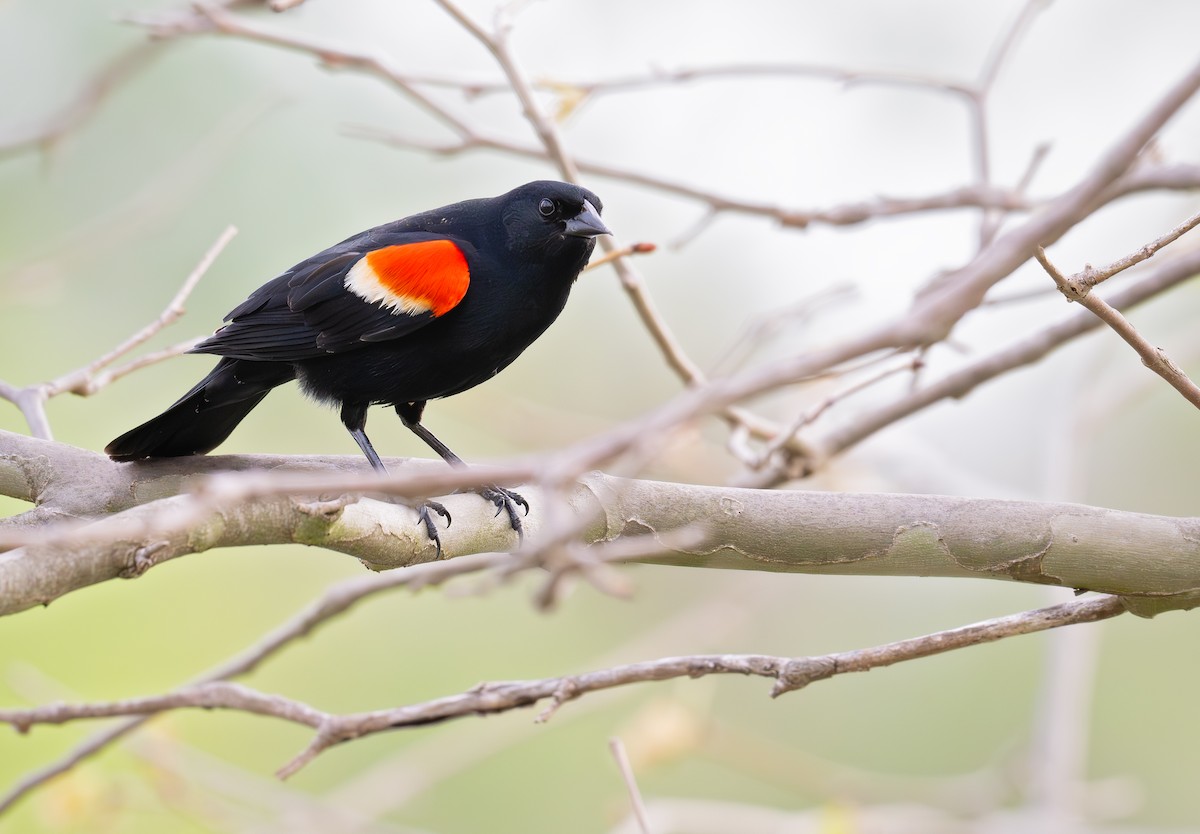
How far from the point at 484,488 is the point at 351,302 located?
79cm

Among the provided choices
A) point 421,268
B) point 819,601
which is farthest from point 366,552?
point 819,601

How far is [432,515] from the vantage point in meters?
2.42

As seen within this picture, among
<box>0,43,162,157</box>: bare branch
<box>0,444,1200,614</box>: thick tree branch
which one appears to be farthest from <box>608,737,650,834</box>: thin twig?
<box>0,43,162,157</box>: bare branch

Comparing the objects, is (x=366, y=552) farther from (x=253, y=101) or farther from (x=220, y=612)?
(x=220, y=612)

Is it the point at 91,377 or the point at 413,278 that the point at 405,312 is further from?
the point at 91,377

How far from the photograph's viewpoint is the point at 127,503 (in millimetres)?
2037

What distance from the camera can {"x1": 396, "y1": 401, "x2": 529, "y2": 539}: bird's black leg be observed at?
2.30 meters

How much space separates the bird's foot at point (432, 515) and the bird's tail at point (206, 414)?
0.64m

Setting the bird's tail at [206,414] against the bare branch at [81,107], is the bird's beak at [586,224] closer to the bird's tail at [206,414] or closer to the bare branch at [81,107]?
the bird's tail at [206,414]

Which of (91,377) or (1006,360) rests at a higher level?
(1006,360)

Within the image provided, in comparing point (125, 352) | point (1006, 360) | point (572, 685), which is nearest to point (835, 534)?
point (572, 685)

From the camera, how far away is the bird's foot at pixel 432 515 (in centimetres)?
205

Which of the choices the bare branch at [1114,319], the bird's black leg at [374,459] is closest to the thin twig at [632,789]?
the bird's black leg at [374,459]

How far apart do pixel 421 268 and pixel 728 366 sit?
3.33 feet
